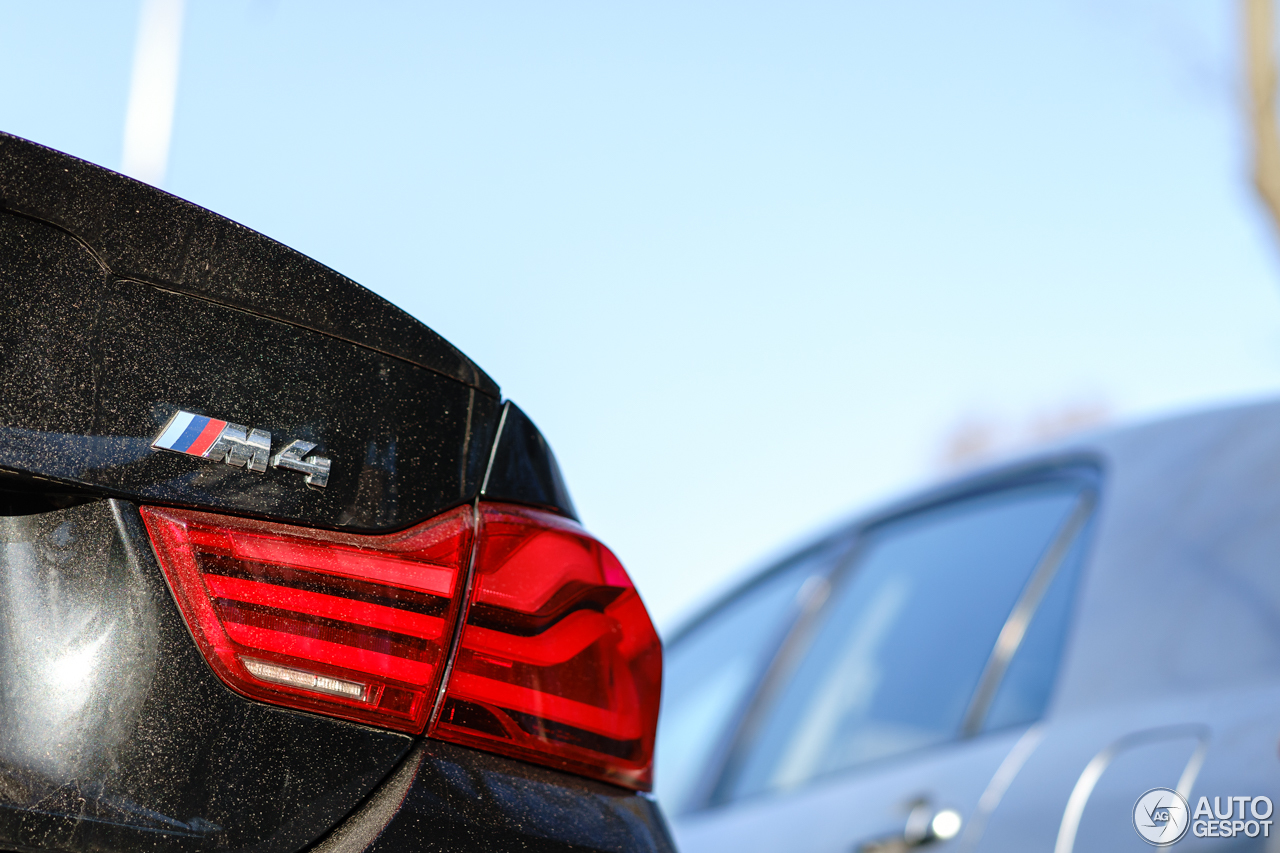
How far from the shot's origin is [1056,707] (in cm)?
196

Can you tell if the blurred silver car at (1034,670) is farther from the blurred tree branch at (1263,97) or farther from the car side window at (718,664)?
the blurred tree branch at (1263,97)

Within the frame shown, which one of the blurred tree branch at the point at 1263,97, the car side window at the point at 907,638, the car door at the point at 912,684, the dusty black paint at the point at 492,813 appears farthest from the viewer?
the blurred tree branch at the point at 1263,97

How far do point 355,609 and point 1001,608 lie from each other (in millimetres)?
1600

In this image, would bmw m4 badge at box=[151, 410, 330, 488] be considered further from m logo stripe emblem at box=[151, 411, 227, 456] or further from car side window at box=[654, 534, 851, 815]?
car side window at box=[654, 534, 851, 815]

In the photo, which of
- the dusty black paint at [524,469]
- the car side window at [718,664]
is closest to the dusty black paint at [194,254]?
the dusty black paint at [524,469]

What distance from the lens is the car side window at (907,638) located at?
2.34 m

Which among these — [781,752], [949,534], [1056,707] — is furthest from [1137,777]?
[781,752]

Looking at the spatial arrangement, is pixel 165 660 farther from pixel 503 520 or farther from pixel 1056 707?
pixel 1056 707

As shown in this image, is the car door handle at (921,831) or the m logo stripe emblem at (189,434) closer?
the m logo stripe emblem at (189,434)

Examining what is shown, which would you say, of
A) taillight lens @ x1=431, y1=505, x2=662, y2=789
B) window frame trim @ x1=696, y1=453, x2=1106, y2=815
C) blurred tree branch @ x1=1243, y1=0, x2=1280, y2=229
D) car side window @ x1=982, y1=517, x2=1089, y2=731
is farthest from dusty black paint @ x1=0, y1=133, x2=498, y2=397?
blurred tree branch @ x1=1243, y1=0, x2=1280, y2=229

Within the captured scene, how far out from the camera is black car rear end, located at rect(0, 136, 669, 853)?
1000mm

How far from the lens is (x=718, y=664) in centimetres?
349

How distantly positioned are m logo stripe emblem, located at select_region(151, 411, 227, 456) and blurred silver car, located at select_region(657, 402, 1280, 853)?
1386 millimetres

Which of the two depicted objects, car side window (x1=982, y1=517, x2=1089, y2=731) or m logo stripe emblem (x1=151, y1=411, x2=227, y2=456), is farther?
car side window (x1=982, y1=517, x2=1089, y2=731)
